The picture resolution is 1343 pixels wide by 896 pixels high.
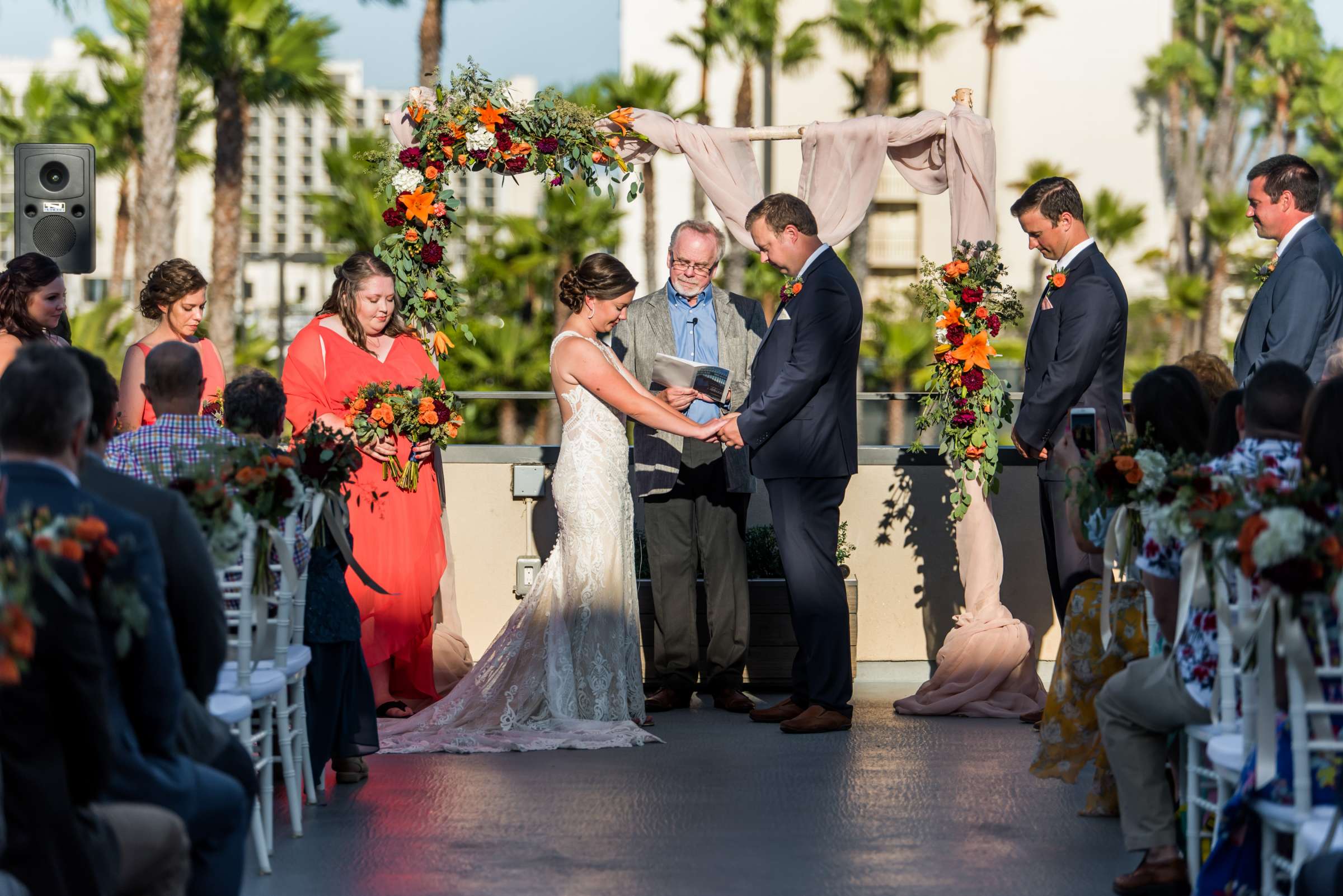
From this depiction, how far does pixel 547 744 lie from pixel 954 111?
3.60 metres

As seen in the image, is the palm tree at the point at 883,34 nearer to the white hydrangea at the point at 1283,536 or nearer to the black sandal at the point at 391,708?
the black sandal at the point at 391,708

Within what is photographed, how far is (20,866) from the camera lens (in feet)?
9.04

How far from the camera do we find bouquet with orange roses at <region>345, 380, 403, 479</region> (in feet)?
21.8

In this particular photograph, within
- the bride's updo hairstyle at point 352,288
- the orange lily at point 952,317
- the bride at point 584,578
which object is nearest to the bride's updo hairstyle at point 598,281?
the bride at point 584,578

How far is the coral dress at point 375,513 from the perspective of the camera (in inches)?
266

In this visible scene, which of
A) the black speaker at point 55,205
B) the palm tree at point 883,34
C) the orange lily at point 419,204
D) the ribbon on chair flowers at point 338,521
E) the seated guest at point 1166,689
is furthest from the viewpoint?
the palm tree at point 883,34

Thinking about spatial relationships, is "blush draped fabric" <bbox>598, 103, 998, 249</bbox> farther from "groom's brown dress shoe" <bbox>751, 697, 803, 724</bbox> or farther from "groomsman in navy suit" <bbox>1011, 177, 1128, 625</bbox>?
"groom's brown dress shoe" <bbox>751, 697, 803, 724</bbox>

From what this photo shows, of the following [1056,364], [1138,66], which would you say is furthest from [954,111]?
[1138,66]

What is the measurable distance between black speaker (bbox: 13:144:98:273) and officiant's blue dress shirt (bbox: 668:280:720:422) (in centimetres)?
300

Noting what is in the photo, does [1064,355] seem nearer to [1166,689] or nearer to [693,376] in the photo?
Answer: [693,376]

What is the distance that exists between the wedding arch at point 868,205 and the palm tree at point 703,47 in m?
28.2

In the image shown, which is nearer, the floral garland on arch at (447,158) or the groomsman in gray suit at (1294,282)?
the groomsman in gray suit at (1294,282)

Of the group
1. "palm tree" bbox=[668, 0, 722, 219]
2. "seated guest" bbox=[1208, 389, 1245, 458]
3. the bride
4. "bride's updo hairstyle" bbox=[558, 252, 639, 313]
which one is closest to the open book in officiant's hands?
the bride

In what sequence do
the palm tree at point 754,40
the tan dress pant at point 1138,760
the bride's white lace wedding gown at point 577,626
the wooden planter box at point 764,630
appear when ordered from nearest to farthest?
the tan dress pant at point 1138,760, the bride's white lace wedding gown at point 577,626, the wooden planter box at point 764,630, the palm tree at point 754,40
